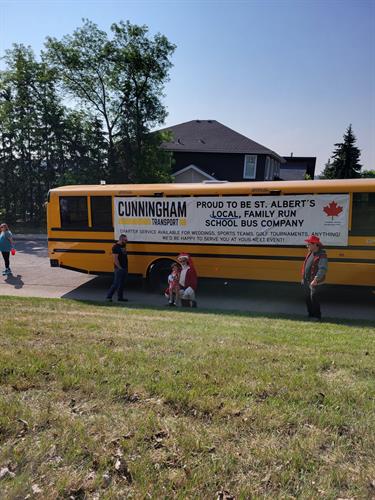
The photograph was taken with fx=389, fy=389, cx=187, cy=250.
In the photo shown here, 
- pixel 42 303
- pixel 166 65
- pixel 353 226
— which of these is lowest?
pixel 42 303

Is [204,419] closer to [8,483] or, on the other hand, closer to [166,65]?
[8,483]

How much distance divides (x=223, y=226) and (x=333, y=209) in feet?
8.32

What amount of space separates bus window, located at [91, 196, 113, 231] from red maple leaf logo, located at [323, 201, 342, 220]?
213 inches

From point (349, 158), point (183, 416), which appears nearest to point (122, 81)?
point (183, 416)

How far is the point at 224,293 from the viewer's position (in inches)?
415

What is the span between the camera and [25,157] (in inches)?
1064

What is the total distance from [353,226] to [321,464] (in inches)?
264

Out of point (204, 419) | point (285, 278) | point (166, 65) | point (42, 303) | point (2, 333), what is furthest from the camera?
point (166, 65)

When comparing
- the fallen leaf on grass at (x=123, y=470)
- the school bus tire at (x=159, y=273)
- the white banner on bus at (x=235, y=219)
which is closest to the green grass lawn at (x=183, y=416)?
the fallen leaf on grass at (x=123, y=470)

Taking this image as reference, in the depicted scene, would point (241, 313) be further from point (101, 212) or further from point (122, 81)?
point (122, 81)

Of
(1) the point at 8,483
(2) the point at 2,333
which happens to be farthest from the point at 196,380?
(2) the point at 2,333

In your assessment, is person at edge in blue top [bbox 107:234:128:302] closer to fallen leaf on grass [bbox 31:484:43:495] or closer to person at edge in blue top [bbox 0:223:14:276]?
person at edge in blue top [bbox 0:223:14:276]

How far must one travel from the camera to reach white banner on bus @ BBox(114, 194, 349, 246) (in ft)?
28.6

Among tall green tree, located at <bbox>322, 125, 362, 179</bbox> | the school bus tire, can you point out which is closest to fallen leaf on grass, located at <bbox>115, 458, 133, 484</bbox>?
the school bus tire
